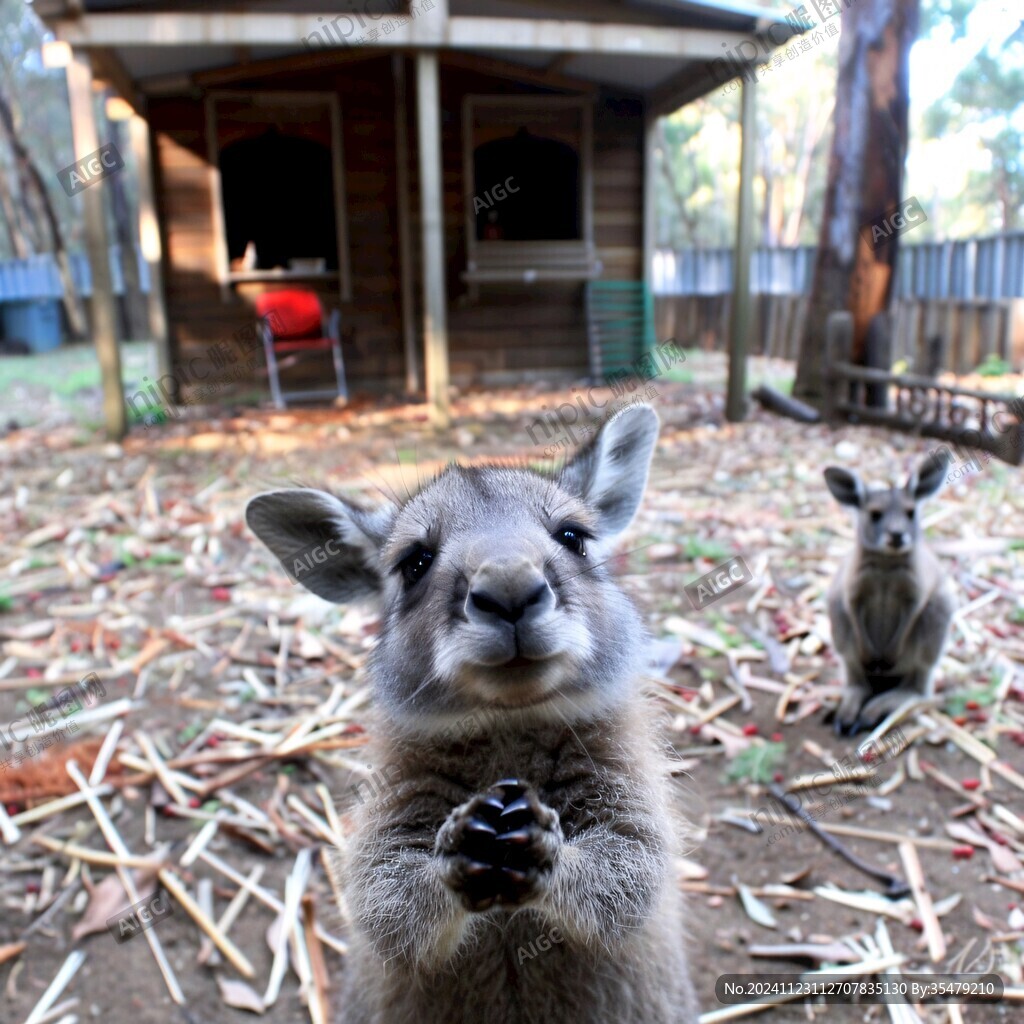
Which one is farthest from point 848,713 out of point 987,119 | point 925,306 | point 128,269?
point 987,119

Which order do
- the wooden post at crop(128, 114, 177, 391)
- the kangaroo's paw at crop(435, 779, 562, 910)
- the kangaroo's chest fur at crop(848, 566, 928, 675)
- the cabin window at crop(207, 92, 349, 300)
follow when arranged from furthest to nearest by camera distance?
the cabin window at crop(207, 92, 349, 300) → the wooden post at crop(128, 114, 177, 391) → the kangaroo's chest fur at crop(848, 566, 928, 675) → the kangaroo's paw at crop(435, 779, 562, 910)

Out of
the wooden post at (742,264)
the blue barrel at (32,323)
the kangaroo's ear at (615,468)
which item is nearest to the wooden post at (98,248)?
the wooden post at (742,264)

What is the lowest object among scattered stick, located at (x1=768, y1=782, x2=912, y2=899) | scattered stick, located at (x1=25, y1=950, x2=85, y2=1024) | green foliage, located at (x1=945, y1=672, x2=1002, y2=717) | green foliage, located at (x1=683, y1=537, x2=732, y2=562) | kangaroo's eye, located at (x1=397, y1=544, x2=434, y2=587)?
scattered stick, located at (x1=25, y1=950, x2=85, y2=1024)

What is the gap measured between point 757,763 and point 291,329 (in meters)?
9.01

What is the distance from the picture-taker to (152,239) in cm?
1172

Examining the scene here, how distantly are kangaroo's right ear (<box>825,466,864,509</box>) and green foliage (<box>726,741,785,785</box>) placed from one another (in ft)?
4.07

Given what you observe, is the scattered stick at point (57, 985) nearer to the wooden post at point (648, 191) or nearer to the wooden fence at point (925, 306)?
the wooden fence at point (925, 306)

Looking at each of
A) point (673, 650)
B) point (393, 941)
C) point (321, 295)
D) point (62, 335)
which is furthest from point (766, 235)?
point (393, 941)

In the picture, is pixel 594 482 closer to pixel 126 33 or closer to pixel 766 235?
pixel 126 33

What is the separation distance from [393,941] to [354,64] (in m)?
12.0

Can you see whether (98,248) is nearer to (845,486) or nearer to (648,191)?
(845,486)

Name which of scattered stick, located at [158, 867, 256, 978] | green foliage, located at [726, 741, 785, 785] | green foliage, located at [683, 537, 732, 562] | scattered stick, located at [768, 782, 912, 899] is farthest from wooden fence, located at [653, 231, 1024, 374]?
scattered stick, located at [158, 867, 256, 978]

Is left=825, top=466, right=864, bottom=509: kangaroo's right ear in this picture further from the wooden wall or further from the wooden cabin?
the wooden wall

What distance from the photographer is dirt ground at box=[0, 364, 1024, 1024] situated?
11.3 feet
